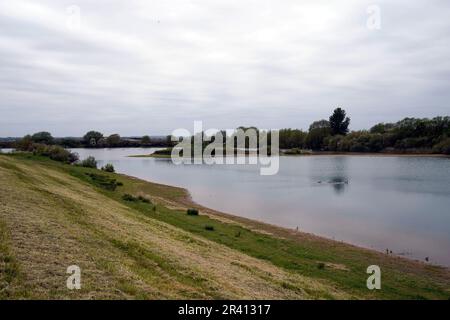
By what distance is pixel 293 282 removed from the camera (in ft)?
31.7

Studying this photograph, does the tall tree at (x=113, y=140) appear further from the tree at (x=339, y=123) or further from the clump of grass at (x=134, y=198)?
the clump of grass at (x=134, y=198)

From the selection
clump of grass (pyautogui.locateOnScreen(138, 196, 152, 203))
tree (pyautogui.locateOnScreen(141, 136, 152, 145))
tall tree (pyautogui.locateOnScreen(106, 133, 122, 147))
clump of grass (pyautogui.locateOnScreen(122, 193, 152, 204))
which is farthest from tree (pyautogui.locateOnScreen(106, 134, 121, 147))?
clump of grass (pyautogui.locateOnScreen(122, 193, 152, 204))

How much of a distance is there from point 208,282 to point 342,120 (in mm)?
124422

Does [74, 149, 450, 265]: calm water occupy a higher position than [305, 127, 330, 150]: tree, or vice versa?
[305, 127, 330, 150]: tree

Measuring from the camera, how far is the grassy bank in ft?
21.2

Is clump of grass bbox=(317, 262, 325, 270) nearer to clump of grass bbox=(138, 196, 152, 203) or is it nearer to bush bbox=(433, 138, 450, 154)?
clump of grass bbox=(138, 196, 152, 203)

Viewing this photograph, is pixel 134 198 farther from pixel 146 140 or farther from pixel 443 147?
pixel 146 140

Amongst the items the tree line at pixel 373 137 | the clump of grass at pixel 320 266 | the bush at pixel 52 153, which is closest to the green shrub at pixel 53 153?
the bush at pixel 52 153

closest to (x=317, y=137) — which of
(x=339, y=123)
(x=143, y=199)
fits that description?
(x=339, y=123)

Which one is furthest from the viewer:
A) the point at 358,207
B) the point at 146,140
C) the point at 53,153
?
the point at 146,140

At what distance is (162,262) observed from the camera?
8.50m

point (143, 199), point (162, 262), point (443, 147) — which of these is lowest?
point (143, 199)

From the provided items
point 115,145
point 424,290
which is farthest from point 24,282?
point 115,145

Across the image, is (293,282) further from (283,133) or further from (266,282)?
(283,133)
